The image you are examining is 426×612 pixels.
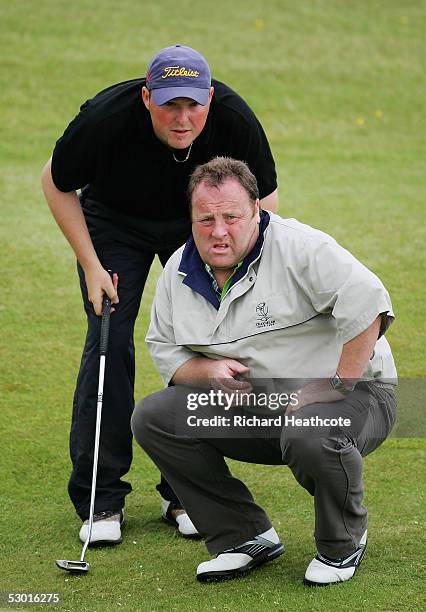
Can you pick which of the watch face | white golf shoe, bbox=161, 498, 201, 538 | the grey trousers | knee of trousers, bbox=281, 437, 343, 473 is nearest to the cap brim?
the grey trousers

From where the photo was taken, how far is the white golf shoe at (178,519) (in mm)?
4395

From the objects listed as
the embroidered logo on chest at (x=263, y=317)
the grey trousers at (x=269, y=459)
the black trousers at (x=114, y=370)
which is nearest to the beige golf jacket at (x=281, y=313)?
the embroidered logo on chest at (x=263, y=317)

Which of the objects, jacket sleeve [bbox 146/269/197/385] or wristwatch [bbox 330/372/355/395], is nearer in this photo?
wristwatch [bbox 330/372/355/395]

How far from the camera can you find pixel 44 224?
334 inches

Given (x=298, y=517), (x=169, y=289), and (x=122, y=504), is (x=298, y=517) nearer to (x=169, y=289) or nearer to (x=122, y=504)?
(x=122, y=504)

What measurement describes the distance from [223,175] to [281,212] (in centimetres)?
496

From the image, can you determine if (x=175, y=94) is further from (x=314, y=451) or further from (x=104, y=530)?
(x=104, y=530)

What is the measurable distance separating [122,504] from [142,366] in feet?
6.19

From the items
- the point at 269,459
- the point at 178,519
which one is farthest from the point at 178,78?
the point at 178,519

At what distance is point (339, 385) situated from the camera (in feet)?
12.2

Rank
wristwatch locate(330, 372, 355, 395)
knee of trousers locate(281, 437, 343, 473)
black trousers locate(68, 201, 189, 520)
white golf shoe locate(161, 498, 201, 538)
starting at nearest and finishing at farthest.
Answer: knee of trousers locate(281, 437, 343, 473)
wristwatch locate(330, 372, 355, 395)
white golf shoe locate(161, 498, 201, 538)
black trousers locate(68, 201, 189, 520)

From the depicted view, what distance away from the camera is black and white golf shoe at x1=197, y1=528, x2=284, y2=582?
389 cm

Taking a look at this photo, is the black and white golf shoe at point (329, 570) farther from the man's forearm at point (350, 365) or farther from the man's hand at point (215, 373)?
the man's hand at point (215, 373)

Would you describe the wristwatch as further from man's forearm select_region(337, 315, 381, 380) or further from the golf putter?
the golf putter
